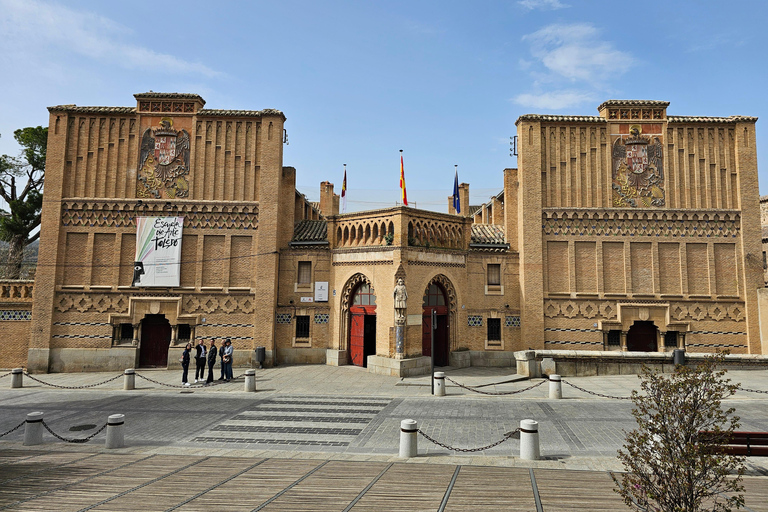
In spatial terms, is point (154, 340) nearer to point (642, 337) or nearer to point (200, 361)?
point (200, 361)

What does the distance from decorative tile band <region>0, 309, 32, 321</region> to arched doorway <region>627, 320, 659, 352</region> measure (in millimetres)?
30310

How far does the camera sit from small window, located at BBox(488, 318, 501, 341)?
23.4m

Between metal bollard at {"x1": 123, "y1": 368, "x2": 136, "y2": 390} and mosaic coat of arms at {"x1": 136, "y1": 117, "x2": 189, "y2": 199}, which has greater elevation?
mosaic coat of arms at {"x1": 136, "y1": 117, "x2": 189, "y2": 199}

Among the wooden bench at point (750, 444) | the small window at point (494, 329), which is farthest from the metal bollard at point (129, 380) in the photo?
the wooden bench at point (750, 444)

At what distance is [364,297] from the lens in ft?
74.9

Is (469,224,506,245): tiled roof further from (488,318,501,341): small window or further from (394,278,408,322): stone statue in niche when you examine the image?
(394,278,408,322): stone statue in niche

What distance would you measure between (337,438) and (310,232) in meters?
14.6

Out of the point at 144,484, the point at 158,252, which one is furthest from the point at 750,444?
the point at 158,252

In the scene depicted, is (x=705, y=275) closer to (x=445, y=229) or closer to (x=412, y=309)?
(x=445, y=229)

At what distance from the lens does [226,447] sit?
10.8m

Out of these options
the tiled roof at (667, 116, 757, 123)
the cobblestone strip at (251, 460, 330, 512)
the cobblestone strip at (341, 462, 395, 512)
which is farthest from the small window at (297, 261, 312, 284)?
the tiled roof at (667, 116, 757, 123)

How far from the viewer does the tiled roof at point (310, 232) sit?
2397cm

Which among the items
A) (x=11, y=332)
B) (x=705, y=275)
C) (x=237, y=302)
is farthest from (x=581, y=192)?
(x=11, y=332)

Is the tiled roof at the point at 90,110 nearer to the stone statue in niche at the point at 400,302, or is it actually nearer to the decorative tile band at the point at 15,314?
the decorative tile band at the point at 15,314
